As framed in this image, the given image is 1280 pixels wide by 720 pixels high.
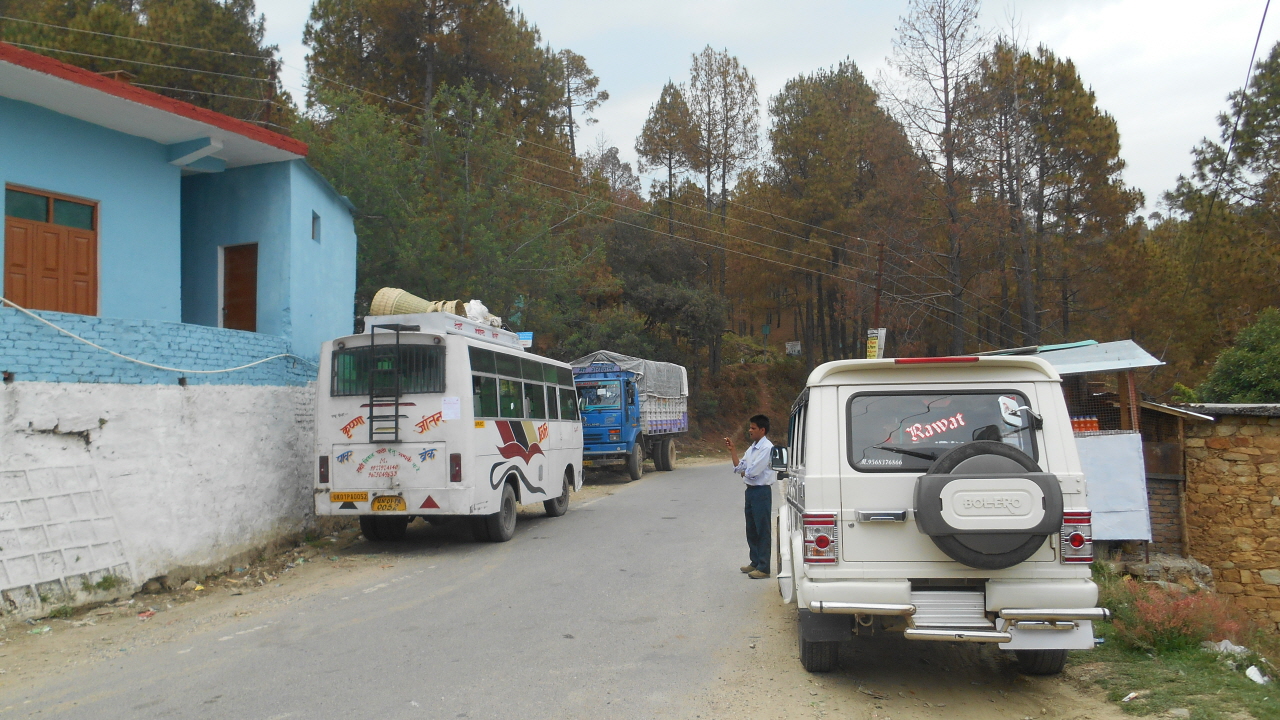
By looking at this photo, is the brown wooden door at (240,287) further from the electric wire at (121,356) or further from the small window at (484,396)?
the small window at (484,396)

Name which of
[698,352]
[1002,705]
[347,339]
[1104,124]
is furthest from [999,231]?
[1002,705]

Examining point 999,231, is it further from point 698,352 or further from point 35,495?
point 35,495

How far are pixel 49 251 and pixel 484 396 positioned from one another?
5512 millimetres

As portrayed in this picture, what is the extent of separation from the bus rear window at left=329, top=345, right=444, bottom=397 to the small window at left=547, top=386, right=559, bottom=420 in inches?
153

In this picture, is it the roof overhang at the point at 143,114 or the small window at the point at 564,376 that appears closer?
the roof overhang at the point at 143,114

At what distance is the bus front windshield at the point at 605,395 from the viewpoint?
21.0 meters

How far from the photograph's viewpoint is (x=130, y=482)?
823 cm

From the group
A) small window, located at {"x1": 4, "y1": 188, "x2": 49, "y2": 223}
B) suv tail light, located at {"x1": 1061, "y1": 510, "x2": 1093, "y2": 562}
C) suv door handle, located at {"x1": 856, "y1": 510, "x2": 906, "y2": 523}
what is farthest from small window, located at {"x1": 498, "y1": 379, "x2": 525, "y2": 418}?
suv tail light, located at {"x1": 1061, "y1": 510, "x2": 1093, "y2": 562}

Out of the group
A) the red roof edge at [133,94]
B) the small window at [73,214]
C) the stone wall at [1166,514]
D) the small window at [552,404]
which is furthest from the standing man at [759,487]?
the small window at [73,214]

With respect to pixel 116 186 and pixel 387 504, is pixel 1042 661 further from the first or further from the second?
pixel 116 186

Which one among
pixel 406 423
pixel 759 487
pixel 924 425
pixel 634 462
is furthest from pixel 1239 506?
pixel 634 462

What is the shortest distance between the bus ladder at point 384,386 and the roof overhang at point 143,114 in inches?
135

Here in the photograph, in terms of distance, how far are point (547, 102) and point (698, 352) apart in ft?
44.9

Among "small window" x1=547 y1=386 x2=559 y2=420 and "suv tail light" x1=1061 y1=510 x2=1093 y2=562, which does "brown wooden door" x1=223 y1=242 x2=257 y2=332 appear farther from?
"suv tail light" x1=1061 y1=510 x2=1093 y2=562
